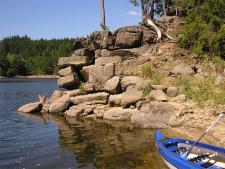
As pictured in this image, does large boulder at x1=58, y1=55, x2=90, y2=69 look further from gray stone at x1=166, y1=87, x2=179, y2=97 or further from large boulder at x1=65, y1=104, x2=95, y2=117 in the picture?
gray stone at x1=166, y1=87, x2=179, y2=97

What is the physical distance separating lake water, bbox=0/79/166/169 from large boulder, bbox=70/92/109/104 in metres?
2.18

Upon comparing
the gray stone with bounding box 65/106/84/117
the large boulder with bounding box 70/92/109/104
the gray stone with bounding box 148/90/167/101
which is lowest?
the gray stone with bounding box 65/106/84/117

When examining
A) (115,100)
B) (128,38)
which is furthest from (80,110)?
(128,38)

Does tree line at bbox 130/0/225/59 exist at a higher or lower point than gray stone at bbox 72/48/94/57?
higher

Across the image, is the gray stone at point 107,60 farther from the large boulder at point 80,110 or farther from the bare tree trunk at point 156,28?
the bare tree trunk at point 156,28

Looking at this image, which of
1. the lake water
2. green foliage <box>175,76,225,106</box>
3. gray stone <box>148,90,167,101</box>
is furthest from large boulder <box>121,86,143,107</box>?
green foliage <box>175,76,225,106</box>

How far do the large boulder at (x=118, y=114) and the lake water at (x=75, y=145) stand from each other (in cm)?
82

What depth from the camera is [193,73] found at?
26.0 metres

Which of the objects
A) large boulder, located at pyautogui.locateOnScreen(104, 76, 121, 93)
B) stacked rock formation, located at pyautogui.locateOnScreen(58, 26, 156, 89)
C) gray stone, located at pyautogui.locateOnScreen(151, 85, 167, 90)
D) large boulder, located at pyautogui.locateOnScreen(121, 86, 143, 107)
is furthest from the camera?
stacked rock formation, located at pyautogui.locateOnScreen(58, 26, 156, 89)

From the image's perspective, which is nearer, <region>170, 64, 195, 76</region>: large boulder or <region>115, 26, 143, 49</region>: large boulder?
<region>170, 64, 195, 76</region>: large boulder

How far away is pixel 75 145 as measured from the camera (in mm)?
17625

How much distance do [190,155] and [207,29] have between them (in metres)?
16.5

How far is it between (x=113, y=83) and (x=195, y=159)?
47.5 feet

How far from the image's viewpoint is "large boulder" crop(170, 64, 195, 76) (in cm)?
→ 2590
